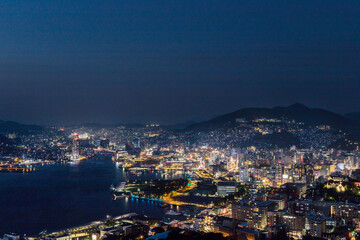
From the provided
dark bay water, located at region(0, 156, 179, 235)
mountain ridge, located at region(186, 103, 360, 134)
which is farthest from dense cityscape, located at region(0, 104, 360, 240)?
mountain ridge, located at region(186, 103, 360, 134)

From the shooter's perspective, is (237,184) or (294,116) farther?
(294,116)

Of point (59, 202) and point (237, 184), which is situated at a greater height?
point (237, 184)

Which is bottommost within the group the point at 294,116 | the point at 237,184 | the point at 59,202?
the point at 59,202

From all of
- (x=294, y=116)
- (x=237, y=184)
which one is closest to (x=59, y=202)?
(x=237, y=184)

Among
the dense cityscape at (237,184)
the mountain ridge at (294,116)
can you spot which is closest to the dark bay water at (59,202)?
the dense cityscape at (237,184)

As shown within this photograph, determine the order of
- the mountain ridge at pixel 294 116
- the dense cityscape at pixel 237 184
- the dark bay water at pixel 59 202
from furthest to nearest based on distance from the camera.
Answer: the mountain ridge at pixel 294 116
the dark bay water at pixel 59 202
the dense cityscape at pixel 237 184

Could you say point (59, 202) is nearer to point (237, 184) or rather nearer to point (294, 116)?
point (237, 184)

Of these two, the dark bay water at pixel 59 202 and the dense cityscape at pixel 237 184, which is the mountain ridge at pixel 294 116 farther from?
the dark bay water at pixel 59 202

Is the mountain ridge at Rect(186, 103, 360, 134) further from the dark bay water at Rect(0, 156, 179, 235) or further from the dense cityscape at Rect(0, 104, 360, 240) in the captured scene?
the dark bay water at Rect(0, 156, 179, 235)

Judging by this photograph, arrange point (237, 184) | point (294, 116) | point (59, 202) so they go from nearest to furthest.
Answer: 1. point (59, 202)
2. point (237, 184)
3. point (294, 116)
